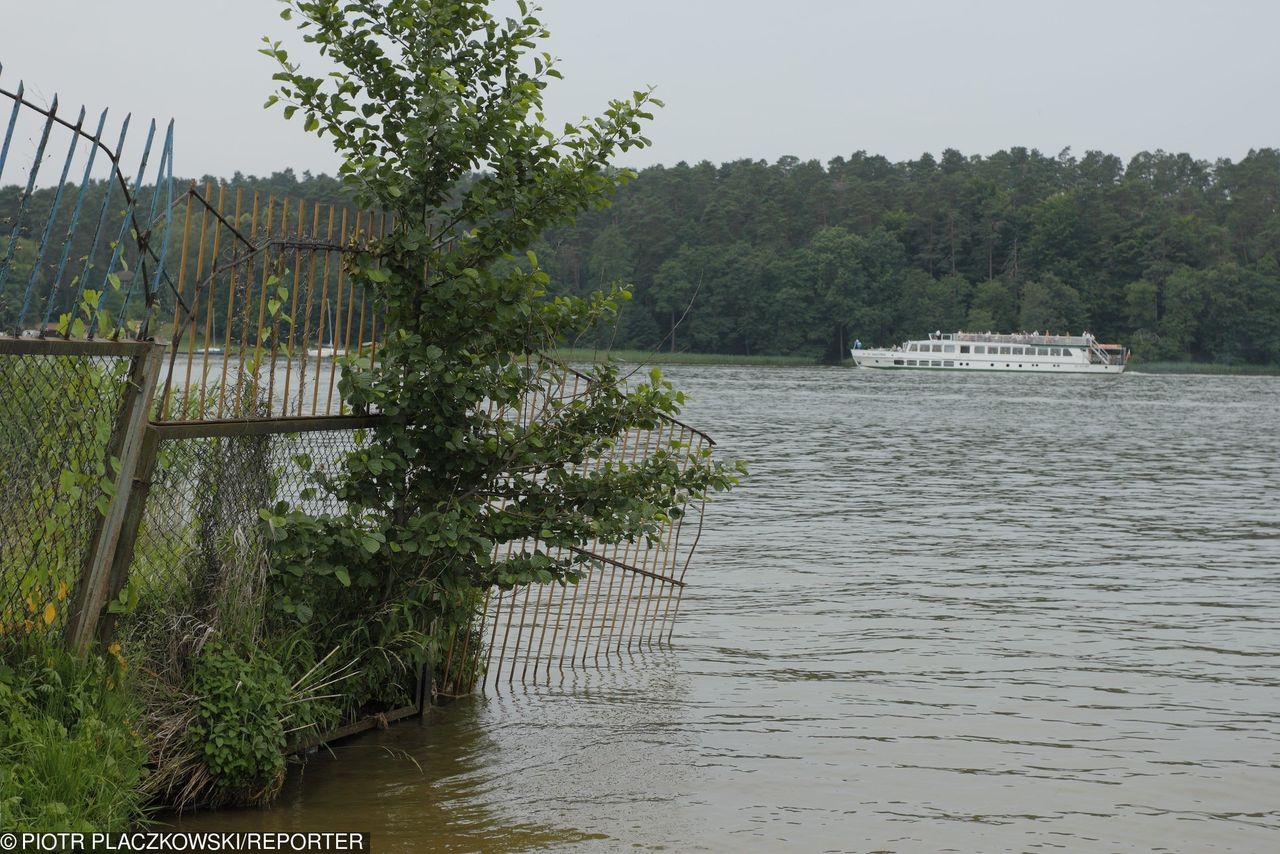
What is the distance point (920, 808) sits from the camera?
26.8 ft

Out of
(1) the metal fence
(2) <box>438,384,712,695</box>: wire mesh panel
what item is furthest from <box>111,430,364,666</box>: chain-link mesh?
(2) <box>438,384,712,695</box>: wire mesh panel

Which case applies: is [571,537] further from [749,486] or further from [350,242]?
[749,486]

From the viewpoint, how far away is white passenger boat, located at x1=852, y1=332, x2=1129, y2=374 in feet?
414

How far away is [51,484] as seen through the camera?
21.6 ft

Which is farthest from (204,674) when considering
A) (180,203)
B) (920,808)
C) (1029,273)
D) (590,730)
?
(1029,273)

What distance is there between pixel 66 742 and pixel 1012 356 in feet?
417

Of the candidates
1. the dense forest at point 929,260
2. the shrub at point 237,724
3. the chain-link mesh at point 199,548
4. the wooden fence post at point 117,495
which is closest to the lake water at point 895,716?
the shrub at point 237,724

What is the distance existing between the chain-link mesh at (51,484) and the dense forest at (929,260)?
122793mm

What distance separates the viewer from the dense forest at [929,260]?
154 meters

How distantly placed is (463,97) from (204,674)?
3.70m

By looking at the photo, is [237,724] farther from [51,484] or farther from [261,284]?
[261,284]

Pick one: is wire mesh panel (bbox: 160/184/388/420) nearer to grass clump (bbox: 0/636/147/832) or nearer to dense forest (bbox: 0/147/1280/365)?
grass clump (bbox: 0/636/147/832)

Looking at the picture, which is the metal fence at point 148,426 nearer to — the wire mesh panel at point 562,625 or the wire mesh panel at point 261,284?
the wire mesh panel at point 261,284

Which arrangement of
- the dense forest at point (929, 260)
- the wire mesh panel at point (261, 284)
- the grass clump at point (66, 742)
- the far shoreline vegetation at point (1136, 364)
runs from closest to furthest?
1. the grass clump at point (66, 742)
2. the wire mesh panel at point (261, 284)
3. the far shoreline vegetation at point (1136, 364)
4. the dense forest at point (929, 260)
